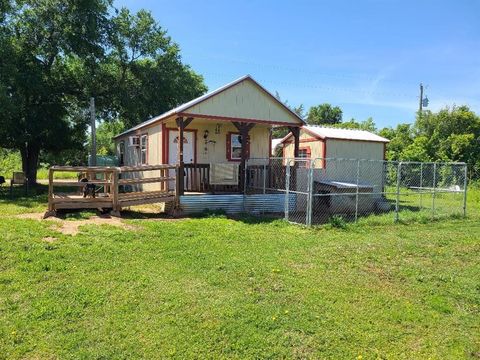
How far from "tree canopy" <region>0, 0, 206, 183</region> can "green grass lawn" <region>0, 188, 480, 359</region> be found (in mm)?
10890

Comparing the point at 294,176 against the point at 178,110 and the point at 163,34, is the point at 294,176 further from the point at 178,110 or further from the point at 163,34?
the point at 163,34

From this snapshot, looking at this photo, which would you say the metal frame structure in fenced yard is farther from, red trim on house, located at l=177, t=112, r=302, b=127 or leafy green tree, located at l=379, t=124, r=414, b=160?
leafy green tree, located at l=379, t=124, r=414, b=160

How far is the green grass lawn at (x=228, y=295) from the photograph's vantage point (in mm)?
4133

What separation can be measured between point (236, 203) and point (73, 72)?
13.0m

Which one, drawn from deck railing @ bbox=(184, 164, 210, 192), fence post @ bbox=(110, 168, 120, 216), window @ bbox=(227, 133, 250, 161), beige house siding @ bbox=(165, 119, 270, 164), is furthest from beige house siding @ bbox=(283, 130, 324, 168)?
fence post @ bbox=(110, 168, 120, 216)

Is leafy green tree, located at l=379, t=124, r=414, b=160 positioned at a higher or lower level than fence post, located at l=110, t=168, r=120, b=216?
higher

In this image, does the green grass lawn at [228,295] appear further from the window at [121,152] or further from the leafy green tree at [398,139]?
the leafy green tree at [398,139]

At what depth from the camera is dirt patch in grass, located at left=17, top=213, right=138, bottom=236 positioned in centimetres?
845

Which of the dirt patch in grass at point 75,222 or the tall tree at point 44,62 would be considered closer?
the dirt patch in grass at point 75,222

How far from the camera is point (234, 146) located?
1509 centimetres

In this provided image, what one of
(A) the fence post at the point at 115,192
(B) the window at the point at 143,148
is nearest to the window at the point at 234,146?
(B) the window at the point at 143,148

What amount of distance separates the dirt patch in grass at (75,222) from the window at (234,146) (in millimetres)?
6019

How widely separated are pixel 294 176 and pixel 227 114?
3.17m

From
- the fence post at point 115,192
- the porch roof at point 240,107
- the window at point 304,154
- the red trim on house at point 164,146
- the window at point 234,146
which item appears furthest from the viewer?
the window at point 304,154
